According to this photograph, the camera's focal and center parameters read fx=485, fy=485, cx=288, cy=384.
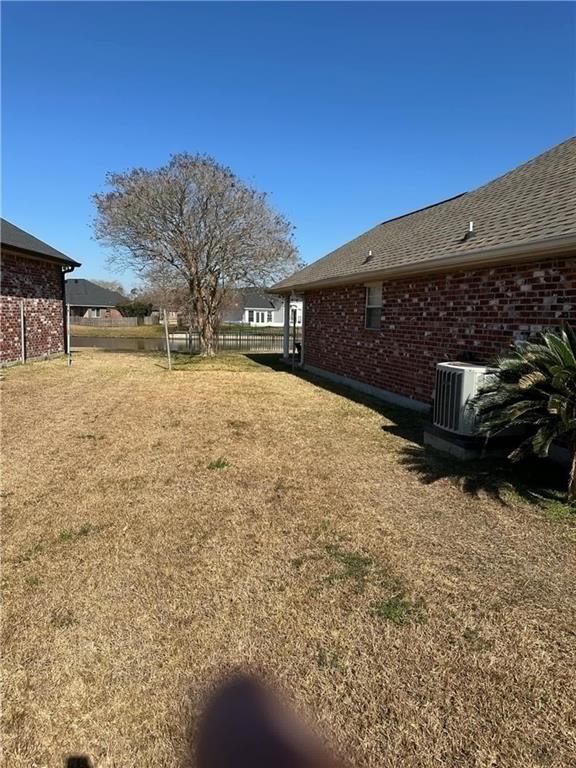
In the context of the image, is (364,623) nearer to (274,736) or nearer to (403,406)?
(274,736)

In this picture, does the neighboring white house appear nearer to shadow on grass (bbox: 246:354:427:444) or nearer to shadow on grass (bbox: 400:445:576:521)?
shadow on grass (bbox: 246:354:427:444)

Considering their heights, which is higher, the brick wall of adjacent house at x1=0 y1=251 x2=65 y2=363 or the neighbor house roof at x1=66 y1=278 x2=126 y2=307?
the neighbor house roof at x1=66 y1=278 x2=126 y2=307

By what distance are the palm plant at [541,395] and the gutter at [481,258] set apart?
4.20 feet

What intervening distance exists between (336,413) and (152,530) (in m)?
4.87

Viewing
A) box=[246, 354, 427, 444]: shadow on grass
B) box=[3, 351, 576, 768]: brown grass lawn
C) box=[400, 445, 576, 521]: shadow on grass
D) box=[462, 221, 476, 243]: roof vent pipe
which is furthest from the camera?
box=[462, 221, 476, 243]: roof vent pipe

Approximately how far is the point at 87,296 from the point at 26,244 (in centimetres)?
4746

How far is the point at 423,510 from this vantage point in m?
4.17

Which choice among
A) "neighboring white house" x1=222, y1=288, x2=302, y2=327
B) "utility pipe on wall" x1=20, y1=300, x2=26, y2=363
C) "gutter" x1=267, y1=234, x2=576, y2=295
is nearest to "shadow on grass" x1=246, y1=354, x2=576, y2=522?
"gutter" x1=267, y1=234, x2=576, y2=295

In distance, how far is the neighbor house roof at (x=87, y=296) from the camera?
57.2m

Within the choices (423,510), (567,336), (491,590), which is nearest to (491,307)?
(567,336)

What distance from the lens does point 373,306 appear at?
10.3 metres

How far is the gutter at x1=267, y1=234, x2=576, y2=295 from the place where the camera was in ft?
16.8

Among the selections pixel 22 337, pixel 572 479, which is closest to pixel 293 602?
pixel 572 479

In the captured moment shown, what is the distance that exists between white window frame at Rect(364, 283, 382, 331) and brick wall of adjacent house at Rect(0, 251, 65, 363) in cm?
1002
